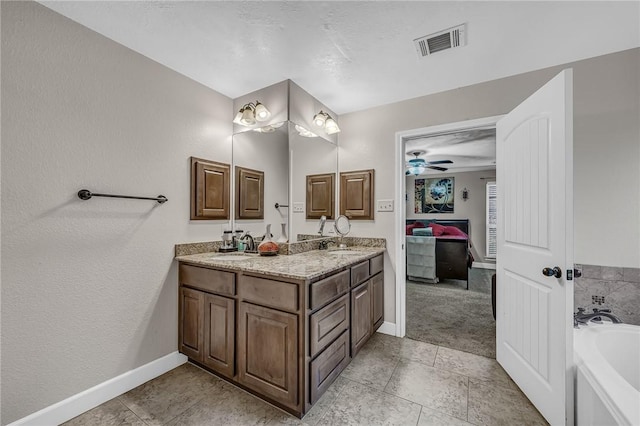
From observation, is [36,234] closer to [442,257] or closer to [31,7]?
[31,7]

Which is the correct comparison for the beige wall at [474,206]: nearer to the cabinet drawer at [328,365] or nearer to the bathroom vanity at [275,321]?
the bathroom vanity at [275,321]

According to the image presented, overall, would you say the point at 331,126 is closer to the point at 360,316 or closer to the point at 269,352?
the point at 360,316

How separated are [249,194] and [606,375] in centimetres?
256

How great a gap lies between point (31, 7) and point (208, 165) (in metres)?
1.31

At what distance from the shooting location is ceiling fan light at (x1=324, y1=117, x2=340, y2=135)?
2.75 m

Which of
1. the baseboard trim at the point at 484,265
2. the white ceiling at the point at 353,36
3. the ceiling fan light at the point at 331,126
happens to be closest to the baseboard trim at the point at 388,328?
the ceiling fan light at the point at 331,126

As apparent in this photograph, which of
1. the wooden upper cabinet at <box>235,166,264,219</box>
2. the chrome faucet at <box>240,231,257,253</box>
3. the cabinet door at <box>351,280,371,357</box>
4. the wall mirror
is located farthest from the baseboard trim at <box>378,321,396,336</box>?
the wooden upper cabinet at <box>235,166,264,219</box>

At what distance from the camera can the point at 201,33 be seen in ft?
5.70

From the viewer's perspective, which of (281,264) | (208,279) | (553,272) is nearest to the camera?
(553,272)

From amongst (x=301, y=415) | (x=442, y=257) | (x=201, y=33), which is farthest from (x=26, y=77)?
(x=442, y=257)

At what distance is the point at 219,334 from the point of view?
6.23 ft

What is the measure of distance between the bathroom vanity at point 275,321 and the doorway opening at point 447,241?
95cm

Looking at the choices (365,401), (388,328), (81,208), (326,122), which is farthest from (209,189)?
(388,328)

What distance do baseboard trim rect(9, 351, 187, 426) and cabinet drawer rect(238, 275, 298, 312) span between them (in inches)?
37.4
